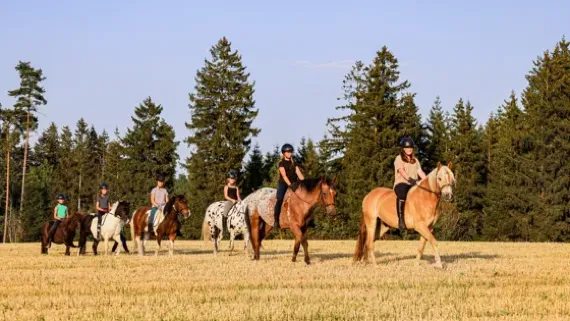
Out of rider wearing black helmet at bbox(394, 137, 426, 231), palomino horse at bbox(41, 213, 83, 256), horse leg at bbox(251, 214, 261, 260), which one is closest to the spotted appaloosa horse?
horse leg at bbox(251, 214, 261, 260)

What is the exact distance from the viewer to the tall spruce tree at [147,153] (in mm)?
71562

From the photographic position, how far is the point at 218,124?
2557 inches

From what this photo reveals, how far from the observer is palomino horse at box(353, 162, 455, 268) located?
1681 centimetres

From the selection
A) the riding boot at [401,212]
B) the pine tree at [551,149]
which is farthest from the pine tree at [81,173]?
the riding boot at [401,212]

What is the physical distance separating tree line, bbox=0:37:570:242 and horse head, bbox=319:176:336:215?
128 feet

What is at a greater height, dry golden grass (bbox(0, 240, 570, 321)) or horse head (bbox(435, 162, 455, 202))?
horse head (bbox(435, 162, 455, 202))

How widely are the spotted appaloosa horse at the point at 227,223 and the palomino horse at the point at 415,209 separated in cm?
431

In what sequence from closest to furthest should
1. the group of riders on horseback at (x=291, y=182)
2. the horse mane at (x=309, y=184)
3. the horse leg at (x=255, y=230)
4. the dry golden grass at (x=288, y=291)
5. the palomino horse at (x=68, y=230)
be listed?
the dry golden grass at (x=288, y=291) → the group of riders on horseback at (x=291, y=182) → the horse mane at (x=309, y=184) → the horse leg at (x=255, y=230) → the palomino horse at (x=68, y=230)

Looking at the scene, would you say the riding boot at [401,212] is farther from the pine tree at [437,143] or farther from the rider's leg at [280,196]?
the pine tree at [437,143]

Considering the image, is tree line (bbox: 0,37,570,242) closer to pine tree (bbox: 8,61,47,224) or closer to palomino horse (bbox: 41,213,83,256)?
pine tree (bbox: 8,61,47,224)

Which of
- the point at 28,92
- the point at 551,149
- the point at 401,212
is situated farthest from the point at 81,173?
the point at 401,212

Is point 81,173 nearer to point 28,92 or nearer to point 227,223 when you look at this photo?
point 28,92

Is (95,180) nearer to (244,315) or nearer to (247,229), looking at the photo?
(247,229)

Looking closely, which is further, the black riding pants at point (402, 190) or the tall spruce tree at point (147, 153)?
the tall spruce tree at point (147, 153)
